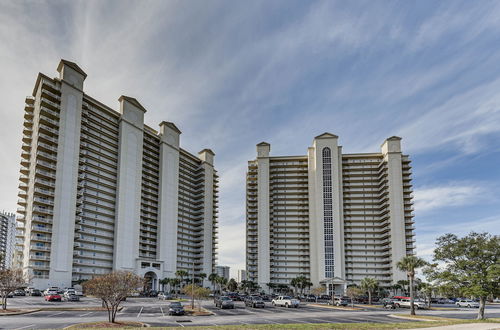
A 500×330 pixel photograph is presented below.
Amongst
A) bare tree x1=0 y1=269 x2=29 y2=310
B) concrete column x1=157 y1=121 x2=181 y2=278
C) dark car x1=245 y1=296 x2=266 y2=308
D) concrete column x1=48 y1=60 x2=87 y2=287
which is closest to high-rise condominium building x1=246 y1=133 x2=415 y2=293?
concrete column x1=157 y1=121 x2=181 y2=278

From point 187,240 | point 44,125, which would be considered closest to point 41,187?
point 44,125

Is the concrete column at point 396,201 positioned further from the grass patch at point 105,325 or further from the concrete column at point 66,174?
the grass patch at point 105,325

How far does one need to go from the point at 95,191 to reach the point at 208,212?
53.1m

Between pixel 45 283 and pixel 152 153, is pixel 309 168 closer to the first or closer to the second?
pixel 152 153

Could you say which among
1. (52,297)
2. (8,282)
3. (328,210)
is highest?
(328,210)

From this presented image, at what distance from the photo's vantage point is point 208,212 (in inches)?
6270

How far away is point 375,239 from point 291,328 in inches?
5169

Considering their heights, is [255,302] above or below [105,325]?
below

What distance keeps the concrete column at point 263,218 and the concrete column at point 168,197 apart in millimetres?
31971

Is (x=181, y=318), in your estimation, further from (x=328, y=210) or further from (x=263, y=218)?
(x=263, y=218)

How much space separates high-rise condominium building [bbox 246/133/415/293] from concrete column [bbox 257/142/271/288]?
359 millimetres

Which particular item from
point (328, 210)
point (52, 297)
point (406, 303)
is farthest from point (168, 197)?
point (406, 303)

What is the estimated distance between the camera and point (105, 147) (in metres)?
120

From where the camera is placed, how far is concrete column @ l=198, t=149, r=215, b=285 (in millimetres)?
154875
